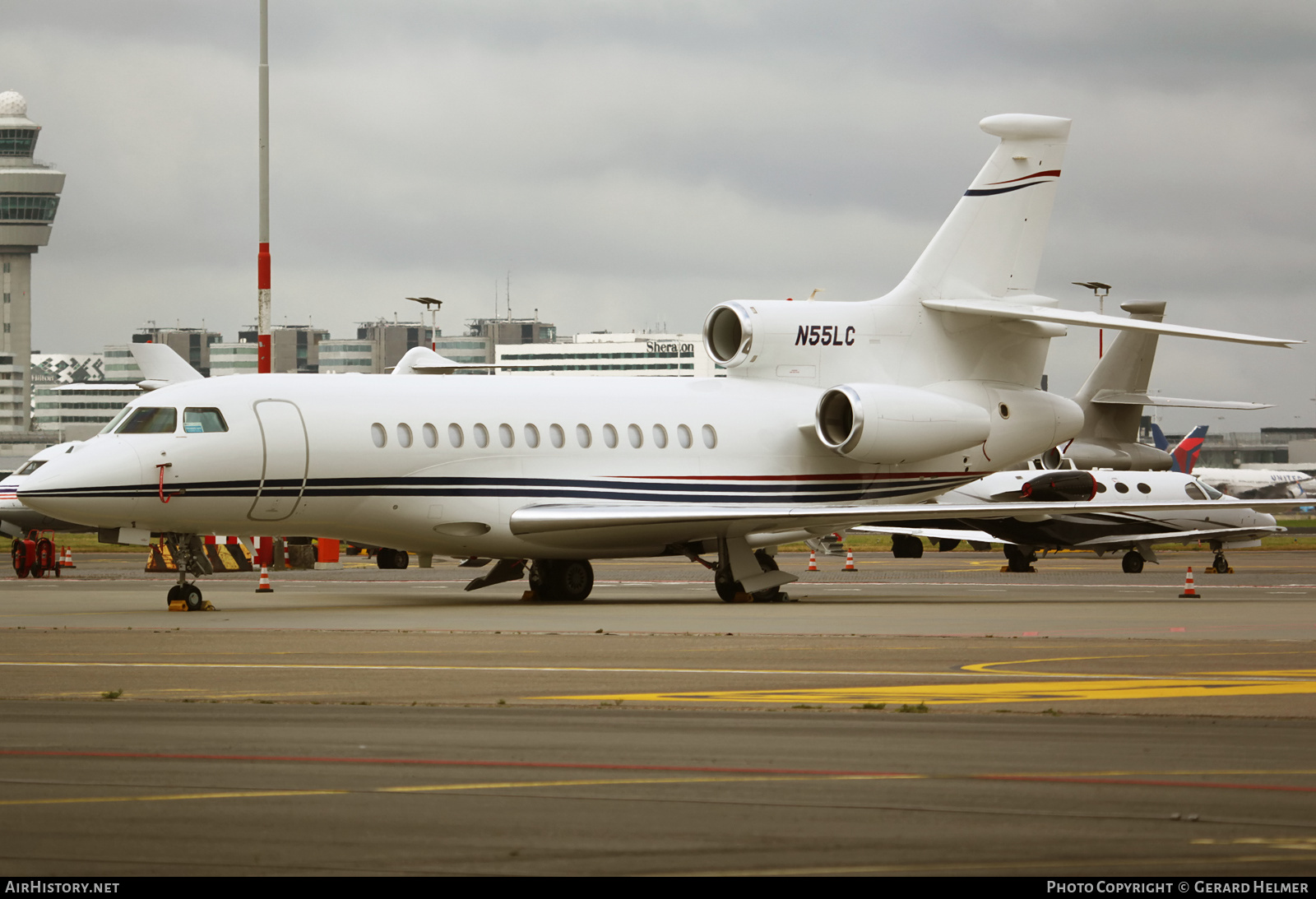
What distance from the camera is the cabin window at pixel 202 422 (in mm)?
24594

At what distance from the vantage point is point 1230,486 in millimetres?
111312

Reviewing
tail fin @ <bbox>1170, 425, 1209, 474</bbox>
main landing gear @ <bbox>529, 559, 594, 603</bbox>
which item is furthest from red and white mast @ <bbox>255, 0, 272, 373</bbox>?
tail fin @ <bbox>1170, 425, 1209, 474</bbox>

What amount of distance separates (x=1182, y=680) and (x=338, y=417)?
15.0 metres

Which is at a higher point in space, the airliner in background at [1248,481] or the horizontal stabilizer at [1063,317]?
the horizontal stabilizer at [1063,317]

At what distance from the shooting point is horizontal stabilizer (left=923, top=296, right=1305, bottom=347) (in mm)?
26859

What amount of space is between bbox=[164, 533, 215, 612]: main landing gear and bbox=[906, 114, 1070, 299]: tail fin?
14393mm

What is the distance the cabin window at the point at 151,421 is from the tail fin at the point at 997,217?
14343mm

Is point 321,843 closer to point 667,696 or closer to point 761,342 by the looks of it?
point 667,696

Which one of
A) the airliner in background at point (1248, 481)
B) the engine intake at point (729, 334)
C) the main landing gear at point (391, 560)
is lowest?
the airliner in background at point (1248, 481)

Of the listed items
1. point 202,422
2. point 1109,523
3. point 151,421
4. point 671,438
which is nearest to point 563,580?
point 671,438

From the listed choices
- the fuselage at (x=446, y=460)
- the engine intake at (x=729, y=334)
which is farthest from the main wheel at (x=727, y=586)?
the engine intake at (x=729, y=334)

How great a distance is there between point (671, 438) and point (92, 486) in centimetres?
990

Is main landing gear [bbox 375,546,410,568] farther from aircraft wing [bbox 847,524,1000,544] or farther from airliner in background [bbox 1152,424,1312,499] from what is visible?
airliner in background [bbox 1152,424,1312,499]

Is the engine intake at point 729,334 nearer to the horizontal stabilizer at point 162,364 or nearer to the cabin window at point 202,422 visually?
the cabin window at point 202,422
